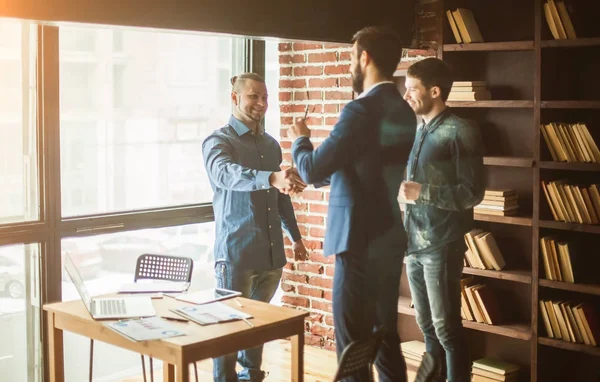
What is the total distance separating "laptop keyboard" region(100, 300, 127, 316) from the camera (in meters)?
3.08

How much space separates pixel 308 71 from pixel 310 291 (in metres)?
1.46

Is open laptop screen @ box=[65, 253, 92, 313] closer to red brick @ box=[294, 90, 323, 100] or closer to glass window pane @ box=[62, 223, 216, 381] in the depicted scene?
glass window pane @ box=[62, 223, 216, 381]

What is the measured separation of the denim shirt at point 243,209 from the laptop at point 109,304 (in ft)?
2.28

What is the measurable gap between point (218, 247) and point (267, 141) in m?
0.61

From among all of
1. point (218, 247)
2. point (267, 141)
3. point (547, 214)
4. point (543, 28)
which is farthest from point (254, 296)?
point (543, 28)

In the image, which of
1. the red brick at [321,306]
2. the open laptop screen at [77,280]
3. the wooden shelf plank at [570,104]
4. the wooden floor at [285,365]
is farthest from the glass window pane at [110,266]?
the wooden shelf plank at [570,104]

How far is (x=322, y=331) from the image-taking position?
5199 millimetres

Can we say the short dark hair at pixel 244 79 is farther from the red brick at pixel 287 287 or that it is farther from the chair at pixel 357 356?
the red brick at pixel 287 287

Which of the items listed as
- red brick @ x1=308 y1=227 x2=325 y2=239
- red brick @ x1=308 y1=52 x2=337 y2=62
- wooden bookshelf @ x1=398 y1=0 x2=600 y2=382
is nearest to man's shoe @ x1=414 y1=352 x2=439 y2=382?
wooden bookshelf @ x1=398 y1=0 x2=600 y2=382

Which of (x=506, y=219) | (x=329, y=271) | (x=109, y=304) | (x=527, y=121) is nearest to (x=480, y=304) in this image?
(x=506, y=219)

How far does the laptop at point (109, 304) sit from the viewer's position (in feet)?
9.73

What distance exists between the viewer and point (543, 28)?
404cm

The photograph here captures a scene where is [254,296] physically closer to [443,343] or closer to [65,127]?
[443,343]

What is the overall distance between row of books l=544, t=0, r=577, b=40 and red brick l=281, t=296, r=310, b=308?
237cm
